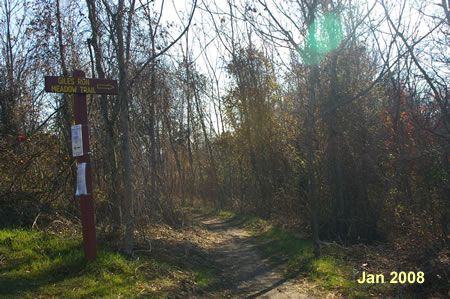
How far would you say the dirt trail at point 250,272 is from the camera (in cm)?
609

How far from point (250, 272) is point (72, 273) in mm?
3505

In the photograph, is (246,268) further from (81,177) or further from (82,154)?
(82,154)

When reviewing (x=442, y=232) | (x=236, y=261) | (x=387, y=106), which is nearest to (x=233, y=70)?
(x=387, y=106)

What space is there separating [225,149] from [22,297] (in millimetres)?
18301

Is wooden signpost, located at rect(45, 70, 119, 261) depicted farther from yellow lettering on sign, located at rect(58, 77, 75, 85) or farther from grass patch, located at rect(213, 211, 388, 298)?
grass patch, located at rect(213, 211, 388, 298)

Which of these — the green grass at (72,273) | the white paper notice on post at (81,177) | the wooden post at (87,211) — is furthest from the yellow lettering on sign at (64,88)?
the green grass at (72,273)

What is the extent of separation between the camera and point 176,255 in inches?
301

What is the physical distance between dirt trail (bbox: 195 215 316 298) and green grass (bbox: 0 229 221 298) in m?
0.62

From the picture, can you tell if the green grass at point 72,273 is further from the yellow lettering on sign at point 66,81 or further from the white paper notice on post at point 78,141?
the yellow lettering on sign at point 66,81

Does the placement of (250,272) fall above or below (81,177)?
below

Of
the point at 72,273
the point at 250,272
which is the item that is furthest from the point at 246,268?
the point at 72,273

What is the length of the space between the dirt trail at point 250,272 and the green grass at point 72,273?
2.02 feet

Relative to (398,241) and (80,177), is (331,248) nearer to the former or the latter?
(398,241)

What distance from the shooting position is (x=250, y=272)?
7398mm
